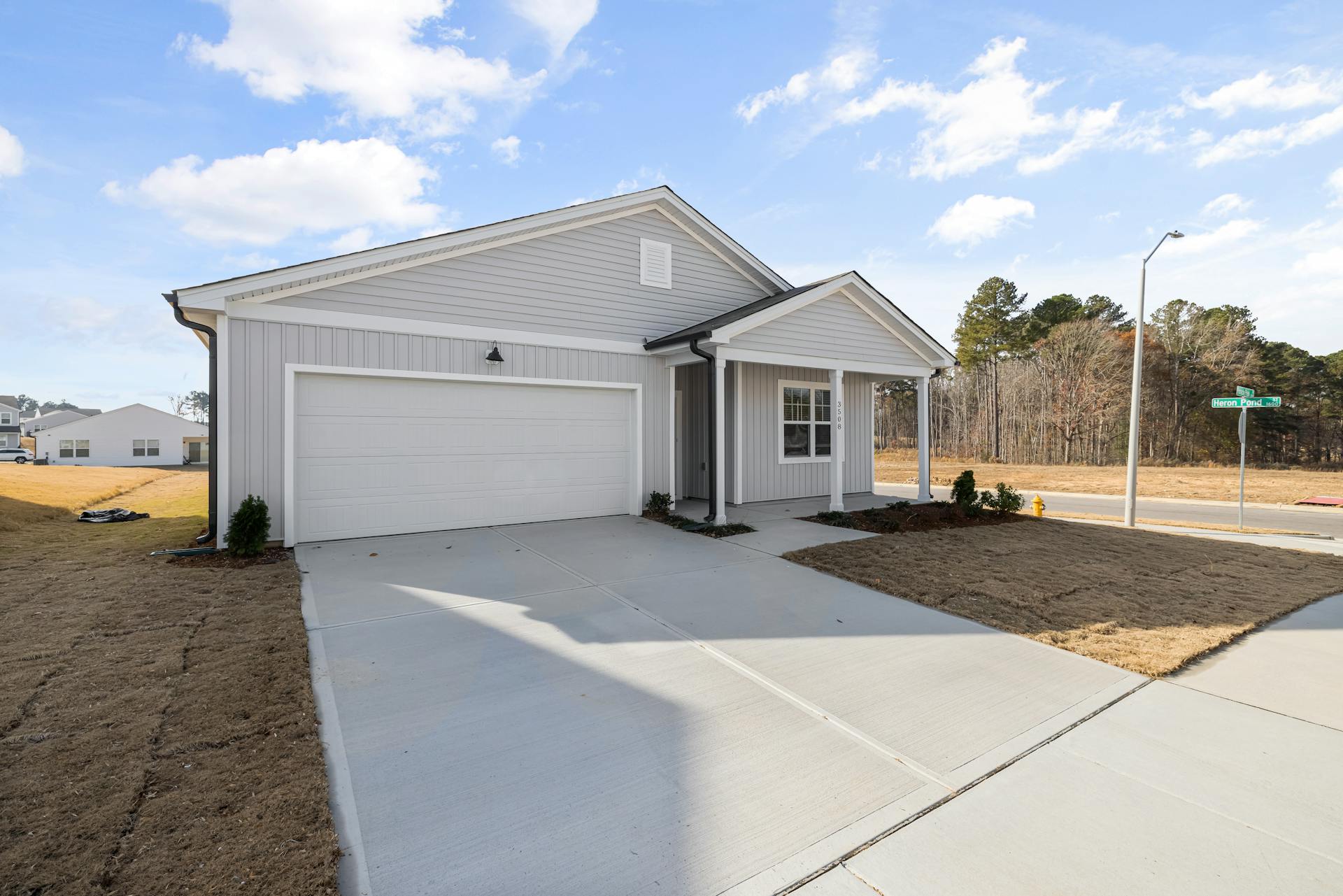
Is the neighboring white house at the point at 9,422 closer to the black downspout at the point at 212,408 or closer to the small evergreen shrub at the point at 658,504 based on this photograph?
the black downspout at the point at 212,408

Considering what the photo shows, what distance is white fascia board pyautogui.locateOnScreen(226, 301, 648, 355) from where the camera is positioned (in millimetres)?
6914

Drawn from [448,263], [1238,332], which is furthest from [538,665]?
[1238,332]

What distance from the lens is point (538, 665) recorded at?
12.3 feet

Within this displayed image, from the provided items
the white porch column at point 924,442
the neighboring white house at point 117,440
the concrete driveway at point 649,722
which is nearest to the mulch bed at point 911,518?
the white porch column at point 924,442

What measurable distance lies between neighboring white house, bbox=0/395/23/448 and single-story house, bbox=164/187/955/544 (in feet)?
218

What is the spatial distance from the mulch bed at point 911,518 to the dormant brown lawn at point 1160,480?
8529 millimetres

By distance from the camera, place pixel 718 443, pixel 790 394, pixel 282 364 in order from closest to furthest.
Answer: pixel 282 364, pixel 718 443, pixel 790 394

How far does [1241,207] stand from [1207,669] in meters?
12.3

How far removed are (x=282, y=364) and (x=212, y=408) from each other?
3.01 ft

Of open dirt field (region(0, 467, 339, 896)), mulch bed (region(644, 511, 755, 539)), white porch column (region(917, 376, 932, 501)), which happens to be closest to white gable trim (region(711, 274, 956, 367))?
white porch column (region(917, 376, 932, 501))

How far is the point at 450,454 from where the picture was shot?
8188 millimetres

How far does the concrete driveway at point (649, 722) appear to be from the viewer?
82.1 inches

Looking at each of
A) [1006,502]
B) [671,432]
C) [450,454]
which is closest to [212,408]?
[450,454]

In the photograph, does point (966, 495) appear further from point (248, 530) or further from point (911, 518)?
point (248, 530)
